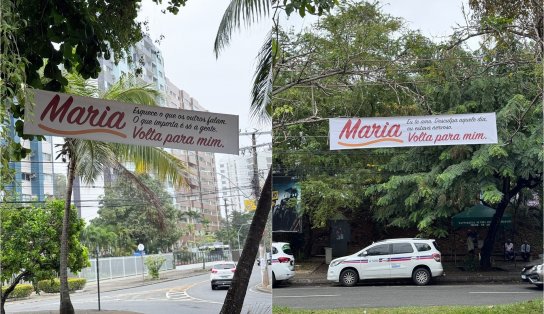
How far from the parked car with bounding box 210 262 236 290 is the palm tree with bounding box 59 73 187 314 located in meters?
0.63

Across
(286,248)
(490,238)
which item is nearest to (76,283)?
(286,248)

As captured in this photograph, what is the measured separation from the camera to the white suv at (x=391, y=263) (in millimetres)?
5680

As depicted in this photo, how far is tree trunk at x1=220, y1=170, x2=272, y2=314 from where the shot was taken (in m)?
5.39

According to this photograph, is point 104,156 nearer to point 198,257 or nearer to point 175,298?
point 198,257

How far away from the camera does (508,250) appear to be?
5.66 metres

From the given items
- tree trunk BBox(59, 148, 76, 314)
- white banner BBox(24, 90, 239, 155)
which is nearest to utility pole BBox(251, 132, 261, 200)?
white banner BBox(24, 90, 239, 155)

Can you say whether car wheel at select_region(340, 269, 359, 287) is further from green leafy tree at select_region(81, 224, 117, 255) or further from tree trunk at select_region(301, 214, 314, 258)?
green leafy tree at select_region(81, 224, 117, 255)

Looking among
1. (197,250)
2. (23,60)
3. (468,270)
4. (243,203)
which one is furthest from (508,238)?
(23,60)

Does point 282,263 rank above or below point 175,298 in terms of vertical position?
above

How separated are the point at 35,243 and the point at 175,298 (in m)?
1.16

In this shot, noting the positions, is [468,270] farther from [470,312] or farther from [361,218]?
[361,218]

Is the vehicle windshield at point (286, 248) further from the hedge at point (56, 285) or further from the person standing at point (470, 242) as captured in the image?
the hedge at point (56, 285)

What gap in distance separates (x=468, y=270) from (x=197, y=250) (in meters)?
2.29

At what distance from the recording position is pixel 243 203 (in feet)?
18.1
